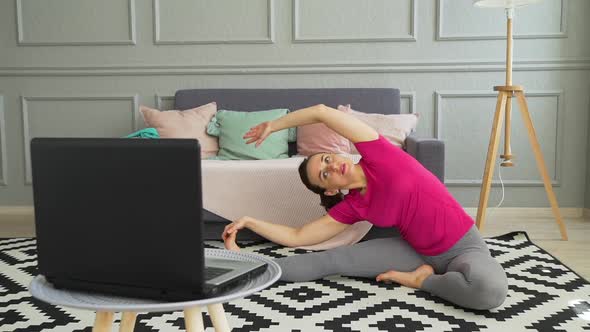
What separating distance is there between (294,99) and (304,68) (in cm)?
31

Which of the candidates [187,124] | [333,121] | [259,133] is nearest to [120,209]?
[259,133]

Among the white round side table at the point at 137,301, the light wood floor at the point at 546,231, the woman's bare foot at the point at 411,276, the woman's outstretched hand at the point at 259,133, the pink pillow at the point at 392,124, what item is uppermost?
the woman's outstretched hand at the point at 259,133

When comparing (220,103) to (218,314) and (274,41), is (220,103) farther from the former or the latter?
(218,314)

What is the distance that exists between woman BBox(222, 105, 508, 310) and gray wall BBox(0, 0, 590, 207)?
163 cm

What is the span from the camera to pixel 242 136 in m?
3.36

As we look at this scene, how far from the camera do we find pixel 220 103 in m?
3.65

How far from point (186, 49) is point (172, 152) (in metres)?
3.11

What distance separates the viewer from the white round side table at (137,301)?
3.02ft

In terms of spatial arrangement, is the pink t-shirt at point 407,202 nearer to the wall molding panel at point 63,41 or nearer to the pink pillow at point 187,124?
the pink pillow at point 187,124

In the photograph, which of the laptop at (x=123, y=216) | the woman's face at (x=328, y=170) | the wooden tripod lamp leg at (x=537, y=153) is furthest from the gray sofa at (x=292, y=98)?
the laptop at (x=123, y=216)

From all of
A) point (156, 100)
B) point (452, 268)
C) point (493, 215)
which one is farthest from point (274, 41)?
point (452, 268)

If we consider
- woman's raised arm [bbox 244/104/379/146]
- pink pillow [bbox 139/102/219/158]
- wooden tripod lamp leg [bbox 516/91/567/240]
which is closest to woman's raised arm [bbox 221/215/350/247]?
woman's raised arm [bbox 244/104/379/146]

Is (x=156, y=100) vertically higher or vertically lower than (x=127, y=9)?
lower

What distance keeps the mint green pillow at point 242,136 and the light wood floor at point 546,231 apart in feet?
3.77
